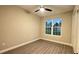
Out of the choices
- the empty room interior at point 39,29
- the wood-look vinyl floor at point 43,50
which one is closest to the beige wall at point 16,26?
the empty room interior at point 39,29

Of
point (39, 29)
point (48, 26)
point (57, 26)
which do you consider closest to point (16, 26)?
point (39, 29)

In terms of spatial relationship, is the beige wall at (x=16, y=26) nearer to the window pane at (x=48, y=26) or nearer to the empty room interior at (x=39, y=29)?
the empty room interior at (x=39, y=29)

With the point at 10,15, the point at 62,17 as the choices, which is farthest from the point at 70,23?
the point at 10,15

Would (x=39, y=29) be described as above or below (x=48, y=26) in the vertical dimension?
below

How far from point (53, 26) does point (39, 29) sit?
0.67 m

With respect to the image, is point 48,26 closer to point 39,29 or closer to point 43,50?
point 39,29

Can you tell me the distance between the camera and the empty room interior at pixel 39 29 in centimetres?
218

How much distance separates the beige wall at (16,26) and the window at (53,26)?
0.47 m

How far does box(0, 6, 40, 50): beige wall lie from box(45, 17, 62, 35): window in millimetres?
467

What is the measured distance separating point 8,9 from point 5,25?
499 mm

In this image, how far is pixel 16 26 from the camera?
268 cm

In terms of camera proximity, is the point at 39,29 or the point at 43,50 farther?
the point at 39,29

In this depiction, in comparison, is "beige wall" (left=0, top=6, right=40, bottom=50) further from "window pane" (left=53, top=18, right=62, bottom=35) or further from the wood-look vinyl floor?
"window pane" (left=53, top=18, right=62, bottom=35)
